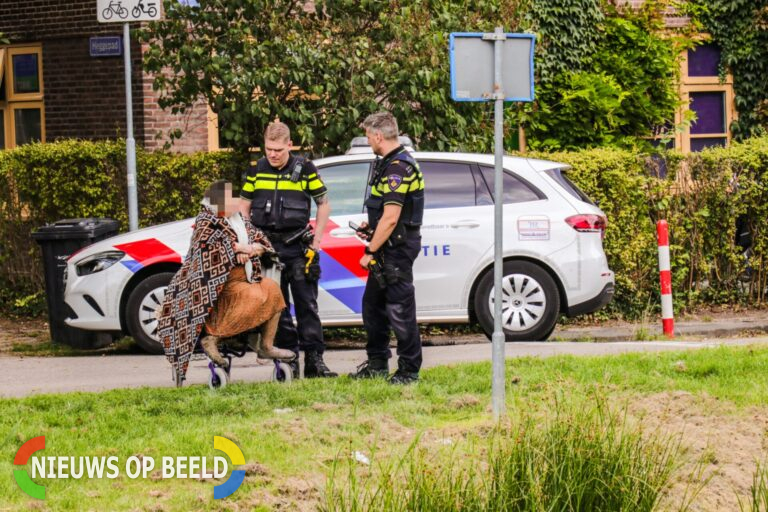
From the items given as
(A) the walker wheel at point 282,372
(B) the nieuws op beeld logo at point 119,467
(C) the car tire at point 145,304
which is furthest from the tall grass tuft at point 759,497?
(C) the car tire at point 145,304

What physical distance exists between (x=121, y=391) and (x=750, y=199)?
26.8 ft

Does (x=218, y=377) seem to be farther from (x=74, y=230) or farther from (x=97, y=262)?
(x=74, y=230)

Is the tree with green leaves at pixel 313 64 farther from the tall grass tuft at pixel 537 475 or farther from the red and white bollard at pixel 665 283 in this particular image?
the tall grass tuft at pixel 537 475

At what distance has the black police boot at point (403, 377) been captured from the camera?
833 centimetres

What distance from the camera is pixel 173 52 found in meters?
13.2

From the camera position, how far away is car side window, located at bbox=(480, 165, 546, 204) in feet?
36.5

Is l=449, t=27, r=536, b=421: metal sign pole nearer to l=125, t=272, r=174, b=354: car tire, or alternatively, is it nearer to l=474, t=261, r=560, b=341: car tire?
l=474, t=261, r=560, b=341: car tire

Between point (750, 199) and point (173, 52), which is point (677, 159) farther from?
point (173, 52)

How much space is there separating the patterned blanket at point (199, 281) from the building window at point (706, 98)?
11.8 meters

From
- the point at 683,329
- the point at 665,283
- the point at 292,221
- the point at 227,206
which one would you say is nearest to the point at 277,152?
the point at 292,221

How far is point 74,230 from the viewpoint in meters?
11.5

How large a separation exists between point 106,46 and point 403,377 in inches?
362

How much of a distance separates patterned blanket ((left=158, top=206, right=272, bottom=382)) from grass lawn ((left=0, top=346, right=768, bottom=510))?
0.36 m

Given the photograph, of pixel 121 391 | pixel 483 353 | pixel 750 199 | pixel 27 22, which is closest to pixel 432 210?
pixel 483 353
